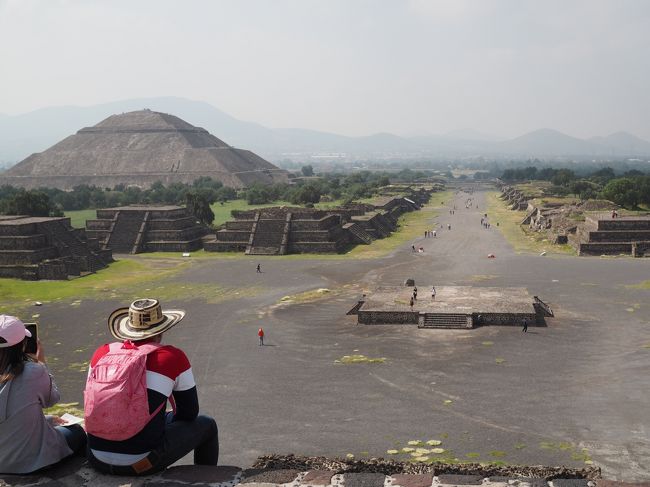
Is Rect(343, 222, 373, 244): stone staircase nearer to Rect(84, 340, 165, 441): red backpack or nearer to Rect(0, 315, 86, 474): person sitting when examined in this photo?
Rect(0, 315, 86, 474): person sitting

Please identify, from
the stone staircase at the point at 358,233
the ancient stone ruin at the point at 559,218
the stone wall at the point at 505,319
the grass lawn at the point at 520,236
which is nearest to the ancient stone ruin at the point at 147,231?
the stone staircase at the point at 358,233

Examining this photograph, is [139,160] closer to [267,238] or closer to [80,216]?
[80,216]

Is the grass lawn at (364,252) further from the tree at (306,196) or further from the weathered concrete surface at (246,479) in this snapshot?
the weathered concrete surface at (246,479)

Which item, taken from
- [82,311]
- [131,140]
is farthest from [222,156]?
[82,311]

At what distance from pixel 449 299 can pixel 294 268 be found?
1698cm

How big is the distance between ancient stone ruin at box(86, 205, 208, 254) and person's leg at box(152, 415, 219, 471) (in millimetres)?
51698

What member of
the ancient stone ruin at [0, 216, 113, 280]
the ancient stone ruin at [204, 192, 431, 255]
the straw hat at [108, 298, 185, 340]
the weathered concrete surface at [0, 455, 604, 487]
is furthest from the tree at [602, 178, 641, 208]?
the straw hat at [108, 298, 185, 340]

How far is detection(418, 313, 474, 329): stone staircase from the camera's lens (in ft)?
91.7

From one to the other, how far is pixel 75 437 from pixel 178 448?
1.08 m

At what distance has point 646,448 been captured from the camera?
1463 cm

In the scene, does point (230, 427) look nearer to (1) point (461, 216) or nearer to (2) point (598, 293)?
(2) point (598, 293)

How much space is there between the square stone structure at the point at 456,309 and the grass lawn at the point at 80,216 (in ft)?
181

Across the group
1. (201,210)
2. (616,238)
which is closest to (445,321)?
(616,238)

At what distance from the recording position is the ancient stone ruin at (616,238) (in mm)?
47575
